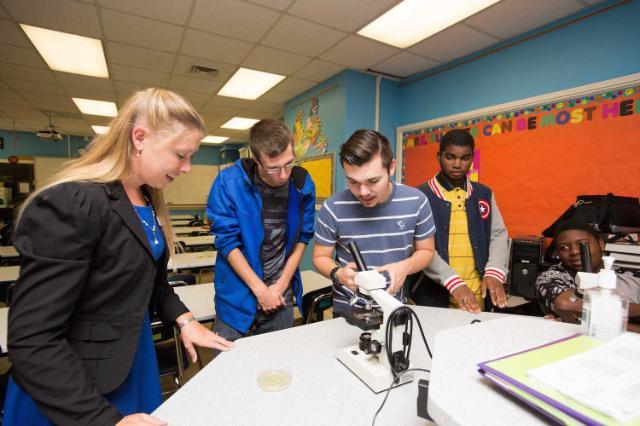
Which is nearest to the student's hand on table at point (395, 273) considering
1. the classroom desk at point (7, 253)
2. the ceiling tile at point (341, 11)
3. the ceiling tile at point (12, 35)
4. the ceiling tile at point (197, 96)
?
the ceiling tile at point (341, 11)

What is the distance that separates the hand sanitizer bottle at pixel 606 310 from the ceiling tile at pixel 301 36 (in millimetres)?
2752

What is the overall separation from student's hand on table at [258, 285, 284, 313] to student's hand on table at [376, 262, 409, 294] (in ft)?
1.87

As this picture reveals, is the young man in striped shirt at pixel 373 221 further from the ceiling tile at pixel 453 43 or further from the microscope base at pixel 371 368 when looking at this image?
the ceiling tile at pixel 453 43

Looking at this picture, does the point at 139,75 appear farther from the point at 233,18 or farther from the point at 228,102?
the point at 233,18

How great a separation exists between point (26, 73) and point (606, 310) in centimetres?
562

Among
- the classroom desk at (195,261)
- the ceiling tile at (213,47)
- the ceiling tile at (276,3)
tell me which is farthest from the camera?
the classroom desk at (195,261)

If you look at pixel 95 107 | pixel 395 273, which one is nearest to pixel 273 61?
pixel 395 273


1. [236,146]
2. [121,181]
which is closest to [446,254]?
[121,181]

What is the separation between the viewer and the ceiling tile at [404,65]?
342 cm

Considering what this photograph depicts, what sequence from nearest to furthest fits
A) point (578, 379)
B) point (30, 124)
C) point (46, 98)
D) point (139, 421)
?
point (578, 379), point (139, 421), point (46, 98), point (30, 124)

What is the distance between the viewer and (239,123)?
6.70 m

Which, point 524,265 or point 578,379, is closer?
point 578,379

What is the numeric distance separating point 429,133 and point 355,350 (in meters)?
3.31

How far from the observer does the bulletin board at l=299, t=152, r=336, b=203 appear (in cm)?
416
